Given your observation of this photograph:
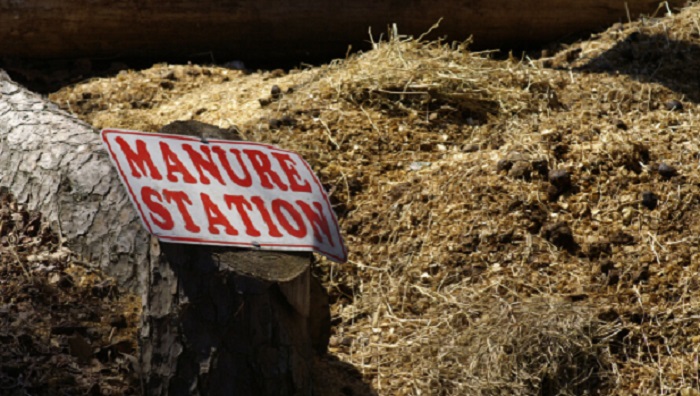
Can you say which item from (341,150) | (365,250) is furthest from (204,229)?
(341,150)

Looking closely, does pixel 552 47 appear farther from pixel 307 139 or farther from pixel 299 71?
pixel 307 139

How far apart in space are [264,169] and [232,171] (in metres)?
0.11

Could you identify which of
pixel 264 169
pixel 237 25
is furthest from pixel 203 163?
pixel 237 25

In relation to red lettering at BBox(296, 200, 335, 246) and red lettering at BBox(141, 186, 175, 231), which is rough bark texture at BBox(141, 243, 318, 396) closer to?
red lettering at BBox(141, 186, 175, 231)

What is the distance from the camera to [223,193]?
370 cm

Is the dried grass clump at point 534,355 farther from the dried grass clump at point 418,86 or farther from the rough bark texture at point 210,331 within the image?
the dried grass clump at point 418,86

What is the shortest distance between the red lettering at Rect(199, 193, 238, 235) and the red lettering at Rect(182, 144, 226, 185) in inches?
4.1

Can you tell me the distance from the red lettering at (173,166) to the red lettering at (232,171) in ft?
0.42

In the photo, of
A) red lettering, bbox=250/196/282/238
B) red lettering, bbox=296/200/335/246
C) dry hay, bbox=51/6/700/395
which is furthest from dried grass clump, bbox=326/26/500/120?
red lettering, bbox=250/196/282/238

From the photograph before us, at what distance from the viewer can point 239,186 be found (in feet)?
12.3

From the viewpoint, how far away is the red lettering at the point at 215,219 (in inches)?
141

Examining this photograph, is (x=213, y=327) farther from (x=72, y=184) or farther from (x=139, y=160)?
Answer: (x=72, y=184)

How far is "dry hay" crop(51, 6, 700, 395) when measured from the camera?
4227 mm

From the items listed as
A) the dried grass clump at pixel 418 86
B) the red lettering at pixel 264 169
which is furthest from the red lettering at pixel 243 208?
the dried grass clump at pixel 418 86
